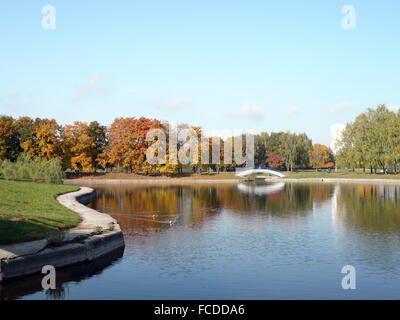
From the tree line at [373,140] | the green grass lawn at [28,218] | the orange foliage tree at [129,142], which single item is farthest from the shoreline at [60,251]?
the tree line at [373,140]

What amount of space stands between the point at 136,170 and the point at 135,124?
35.9ft

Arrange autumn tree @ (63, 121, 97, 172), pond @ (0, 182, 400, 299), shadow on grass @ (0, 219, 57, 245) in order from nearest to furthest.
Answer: pond @ (0, 182, 400, 299), shadow on grass @ (0, 219, 57, 245), autumn tree @ (63, 121, 97, 172)

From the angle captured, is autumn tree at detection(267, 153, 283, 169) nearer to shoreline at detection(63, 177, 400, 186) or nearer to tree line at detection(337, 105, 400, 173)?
tree line at detection(337, 105, 400, 173)

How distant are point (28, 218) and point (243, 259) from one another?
12898 millimetres

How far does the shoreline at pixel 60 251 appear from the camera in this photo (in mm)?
17828

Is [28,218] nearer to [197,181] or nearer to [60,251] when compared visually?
[60,251]

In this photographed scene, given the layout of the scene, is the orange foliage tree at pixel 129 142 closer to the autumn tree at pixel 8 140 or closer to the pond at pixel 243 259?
the autumn tree at pixel 8 140


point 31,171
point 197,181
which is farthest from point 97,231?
point 197,181

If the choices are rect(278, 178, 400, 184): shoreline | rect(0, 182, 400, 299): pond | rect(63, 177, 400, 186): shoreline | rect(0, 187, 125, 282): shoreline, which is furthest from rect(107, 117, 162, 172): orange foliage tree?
rect(0, 187, 125, 282): shoreline

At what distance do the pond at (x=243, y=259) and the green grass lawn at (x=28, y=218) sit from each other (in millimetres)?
3732

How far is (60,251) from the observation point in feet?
63.6

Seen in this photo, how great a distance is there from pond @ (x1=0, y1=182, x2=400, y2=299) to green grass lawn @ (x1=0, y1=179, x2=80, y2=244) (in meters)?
3.73

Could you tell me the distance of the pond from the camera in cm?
1661
